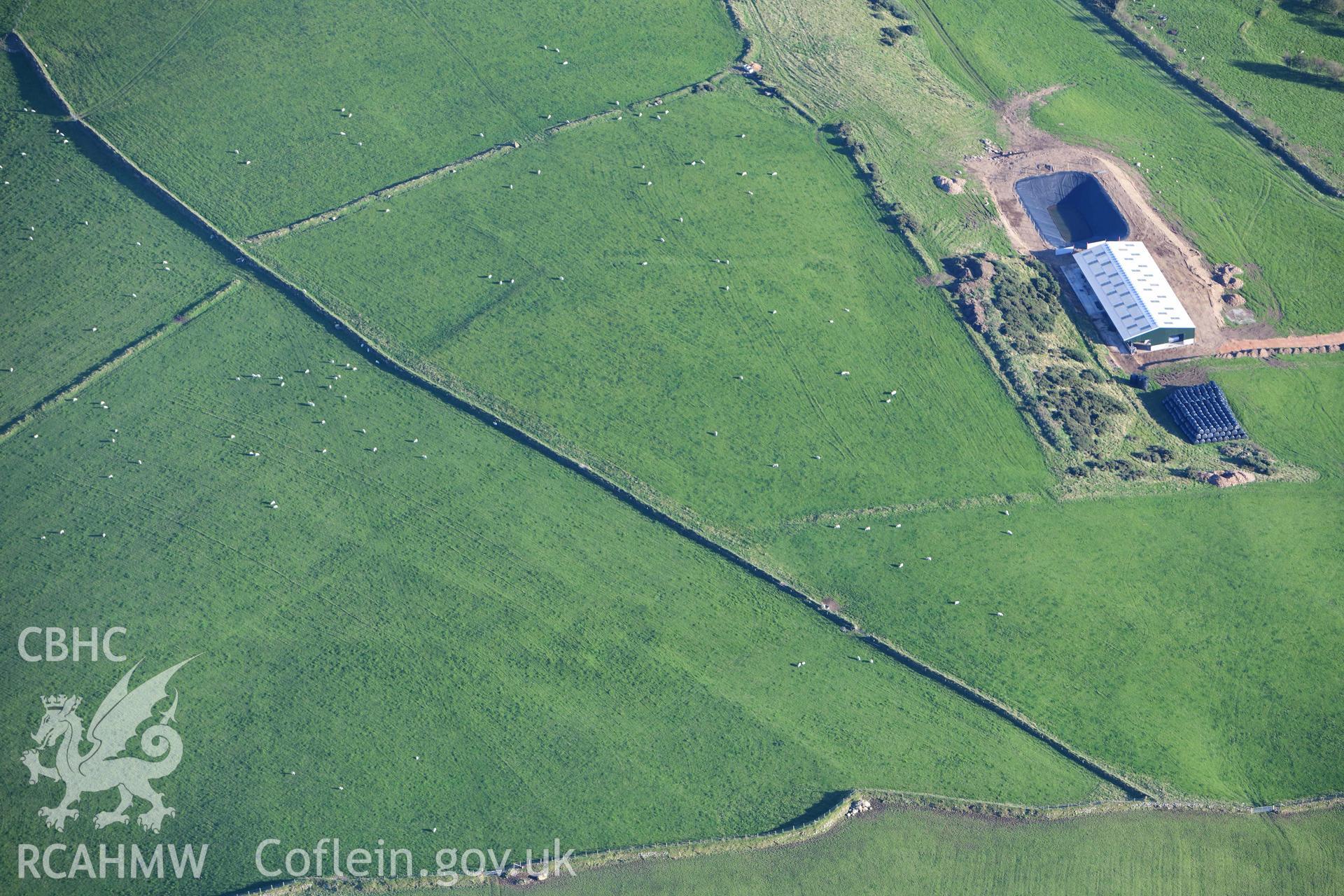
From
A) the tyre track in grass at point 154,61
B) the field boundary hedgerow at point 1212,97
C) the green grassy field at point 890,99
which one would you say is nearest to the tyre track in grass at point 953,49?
the green grassy field at point 890,99

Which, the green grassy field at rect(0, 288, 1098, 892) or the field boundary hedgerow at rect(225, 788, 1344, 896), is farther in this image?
the green grassy field at rect(0, 288, 1098, 892)

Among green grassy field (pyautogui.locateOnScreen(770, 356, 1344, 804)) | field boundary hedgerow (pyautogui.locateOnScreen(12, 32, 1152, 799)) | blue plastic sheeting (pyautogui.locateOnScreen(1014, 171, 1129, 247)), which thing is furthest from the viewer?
blue plastic sheeting (pyautogui.locateOnScreen(1014, 171, 1129, 247))

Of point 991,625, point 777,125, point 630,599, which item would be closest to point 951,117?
point 777,125

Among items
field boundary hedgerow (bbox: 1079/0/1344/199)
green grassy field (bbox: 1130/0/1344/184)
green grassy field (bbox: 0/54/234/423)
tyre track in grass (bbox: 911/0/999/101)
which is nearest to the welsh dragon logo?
green grassy field (bbox: 0/54/234/423)

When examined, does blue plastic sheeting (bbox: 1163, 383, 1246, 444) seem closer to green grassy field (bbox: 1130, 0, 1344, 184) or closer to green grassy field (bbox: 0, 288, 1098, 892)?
green grassy field (bbox: 0, 288, 1098, 892)

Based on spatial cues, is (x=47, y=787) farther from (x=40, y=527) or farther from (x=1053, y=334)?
(x=1053, y=334)

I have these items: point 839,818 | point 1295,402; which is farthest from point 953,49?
point 839,818

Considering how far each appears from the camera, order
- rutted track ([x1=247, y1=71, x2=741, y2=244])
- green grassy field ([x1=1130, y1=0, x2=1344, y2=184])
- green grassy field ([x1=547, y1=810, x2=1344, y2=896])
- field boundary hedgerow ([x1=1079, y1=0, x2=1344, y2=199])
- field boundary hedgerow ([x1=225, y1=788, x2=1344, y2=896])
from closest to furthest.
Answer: field boundary hedgerow ([x1=225, y1=788, x2=1344, y2=896]) → green grassy field ([x1=547, y1=810, x2=1344, y2=896]) → rutted track ([x1=247, y1=71, x2=741, y2=244]) → field boundary hedgerow ([x1=1079, y1=0, x2=1344, y2=199]) → green grassy field ([x1=1130, y1=0, x2=1344, y2=184])
